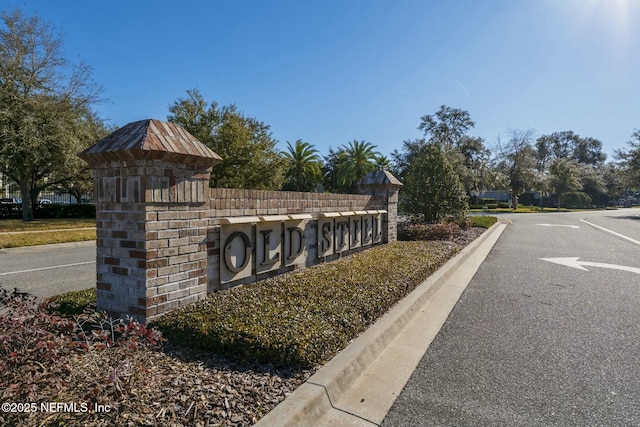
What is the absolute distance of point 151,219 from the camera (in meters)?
3.52

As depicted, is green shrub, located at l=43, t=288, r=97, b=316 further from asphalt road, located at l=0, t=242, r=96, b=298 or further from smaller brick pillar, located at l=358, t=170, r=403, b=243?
smaller brick pillar, located at l=358, t=170, r=403, b=243

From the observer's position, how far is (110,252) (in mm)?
3752

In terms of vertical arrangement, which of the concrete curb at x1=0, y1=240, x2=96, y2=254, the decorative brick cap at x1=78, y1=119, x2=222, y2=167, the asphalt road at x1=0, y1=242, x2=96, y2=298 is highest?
the decorative brick cap at x1=78, y1=119, x2=222, y2=167

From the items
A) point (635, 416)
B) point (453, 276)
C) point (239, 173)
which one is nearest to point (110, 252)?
point (635, 416)

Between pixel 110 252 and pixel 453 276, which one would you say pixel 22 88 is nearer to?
pixel 110 252

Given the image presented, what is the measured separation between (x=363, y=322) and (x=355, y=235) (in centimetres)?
420

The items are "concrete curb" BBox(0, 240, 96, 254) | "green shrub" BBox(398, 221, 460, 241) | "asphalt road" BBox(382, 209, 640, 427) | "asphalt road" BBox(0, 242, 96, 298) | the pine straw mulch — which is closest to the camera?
the pine straw mulch

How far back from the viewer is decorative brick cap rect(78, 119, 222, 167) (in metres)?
3.45

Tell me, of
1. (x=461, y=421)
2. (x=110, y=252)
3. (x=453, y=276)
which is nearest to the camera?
(x=461, y=421)

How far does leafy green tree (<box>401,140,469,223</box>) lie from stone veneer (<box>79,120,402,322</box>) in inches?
400

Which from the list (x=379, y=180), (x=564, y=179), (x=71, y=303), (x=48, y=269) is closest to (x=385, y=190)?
(x=379, y=180)

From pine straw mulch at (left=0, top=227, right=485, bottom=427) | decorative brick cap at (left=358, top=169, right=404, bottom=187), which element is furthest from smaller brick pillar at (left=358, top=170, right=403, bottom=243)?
pine straw mulch at (left=0, top=227, right=485, bottom=427)

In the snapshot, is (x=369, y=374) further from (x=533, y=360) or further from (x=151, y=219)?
(x=151, y=219)

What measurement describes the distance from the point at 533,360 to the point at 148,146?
419 centimetres
